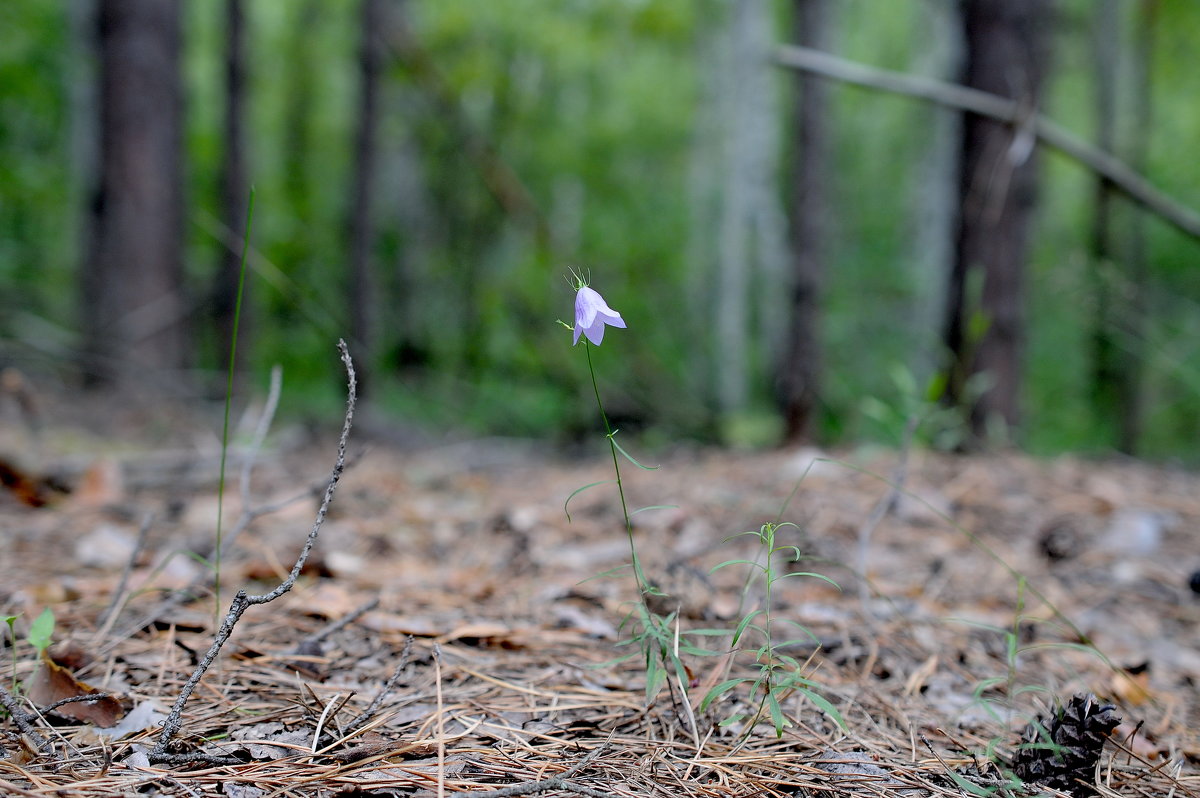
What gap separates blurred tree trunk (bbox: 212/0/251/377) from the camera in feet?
24.7

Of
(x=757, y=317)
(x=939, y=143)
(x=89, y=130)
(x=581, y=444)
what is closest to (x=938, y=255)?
(x=939, y=143)

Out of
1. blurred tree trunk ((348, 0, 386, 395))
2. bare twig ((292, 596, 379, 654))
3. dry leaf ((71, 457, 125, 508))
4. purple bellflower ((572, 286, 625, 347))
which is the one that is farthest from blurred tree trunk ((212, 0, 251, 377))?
purple bellflower ((572, 286, 625, 347))

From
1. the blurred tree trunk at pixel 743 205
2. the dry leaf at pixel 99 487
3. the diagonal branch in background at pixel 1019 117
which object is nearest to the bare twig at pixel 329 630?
the dry leaf at pixel 99 487

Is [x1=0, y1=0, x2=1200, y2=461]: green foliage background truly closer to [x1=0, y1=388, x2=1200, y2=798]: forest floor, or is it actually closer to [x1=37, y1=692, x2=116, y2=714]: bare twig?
[x1=0, y1=388, x2=1200, y2=798]: forest floor

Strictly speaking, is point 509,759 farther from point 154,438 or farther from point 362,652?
point 154,438

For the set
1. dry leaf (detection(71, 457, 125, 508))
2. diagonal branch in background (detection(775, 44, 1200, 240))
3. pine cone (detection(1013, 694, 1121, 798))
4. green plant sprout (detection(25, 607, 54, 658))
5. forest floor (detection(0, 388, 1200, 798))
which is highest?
diagonal branch in background (detection(775, 44, 1200, 240))

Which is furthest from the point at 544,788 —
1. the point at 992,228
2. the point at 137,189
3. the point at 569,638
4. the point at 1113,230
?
the point at 1113,230

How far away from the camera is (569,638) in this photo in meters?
1.39

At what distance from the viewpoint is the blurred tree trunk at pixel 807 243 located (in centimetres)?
527

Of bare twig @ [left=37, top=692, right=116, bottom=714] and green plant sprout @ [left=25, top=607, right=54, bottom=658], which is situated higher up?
green plant sprout @ [left=25, top=607, right=54, bottom=658]

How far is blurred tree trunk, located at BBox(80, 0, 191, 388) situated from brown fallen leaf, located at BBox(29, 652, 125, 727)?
4.67m

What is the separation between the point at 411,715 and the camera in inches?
41.3

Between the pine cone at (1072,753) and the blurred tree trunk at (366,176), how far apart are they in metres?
6.28

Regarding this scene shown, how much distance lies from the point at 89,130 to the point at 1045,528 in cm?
1063
